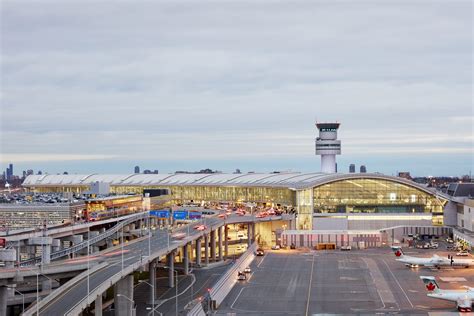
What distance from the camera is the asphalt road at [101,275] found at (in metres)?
70.4

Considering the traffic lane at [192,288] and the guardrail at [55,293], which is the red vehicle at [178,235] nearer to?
the traffic lane at [192,288]

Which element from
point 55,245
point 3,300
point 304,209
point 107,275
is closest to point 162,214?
point 304,209

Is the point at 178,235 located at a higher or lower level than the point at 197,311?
higher

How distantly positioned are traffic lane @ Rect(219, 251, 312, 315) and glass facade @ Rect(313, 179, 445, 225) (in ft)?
155

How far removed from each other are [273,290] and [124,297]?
1062 inches

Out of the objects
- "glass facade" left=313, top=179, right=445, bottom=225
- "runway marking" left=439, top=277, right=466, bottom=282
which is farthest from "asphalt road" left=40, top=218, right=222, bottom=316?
"glass facade" left=313, top=179, right=445, bottom=225

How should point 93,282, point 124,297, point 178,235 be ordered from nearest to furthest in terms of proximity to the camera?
point 93,282 < point 124,297 < point 178,235

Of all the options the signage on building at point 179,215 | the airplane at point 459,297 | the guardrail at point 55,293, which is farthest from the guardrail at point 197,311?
the signage on building at point 179,215

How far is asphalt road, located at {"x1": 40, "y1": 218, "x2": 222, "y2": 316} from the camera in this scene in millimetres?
70438

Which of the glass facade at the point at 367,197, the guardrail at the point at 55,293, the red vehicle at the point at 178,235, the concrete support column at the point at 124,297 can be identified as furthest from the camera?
the glass facade at the point at 367,197

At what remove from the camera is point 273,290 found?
109 metres

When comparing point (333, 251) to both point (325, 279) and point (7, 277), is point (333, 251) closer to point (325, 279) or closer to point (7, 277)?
point (325, 279)

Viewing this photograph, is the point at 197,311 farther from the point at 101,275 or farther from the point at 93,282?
the point at 93,282

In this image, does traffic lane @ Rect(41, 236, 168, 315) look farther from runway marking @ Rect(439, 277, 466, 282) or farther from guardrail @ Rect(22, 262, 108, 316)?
runway marking @ Rect(439, 277, 466, 282)
